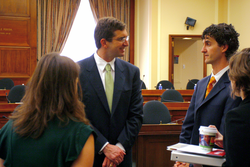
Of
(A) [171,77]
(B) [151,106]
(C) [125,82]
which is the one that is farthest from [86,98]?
(A) [171,77]

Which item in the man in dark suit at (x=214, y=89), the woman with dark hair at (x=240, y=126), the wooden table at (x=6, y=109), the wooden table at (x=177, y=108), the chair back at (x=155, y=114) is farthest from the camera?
the wooden table at (x=177, y=108)

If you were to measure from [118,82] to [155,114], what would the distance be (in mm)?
2009

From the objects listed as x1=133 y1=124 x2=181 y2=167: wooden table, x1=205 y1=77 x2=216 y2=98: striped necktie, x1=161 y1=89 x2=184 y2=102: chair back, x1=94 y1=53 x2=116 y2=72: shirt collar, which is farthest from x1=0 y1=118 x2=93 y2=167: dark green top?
x1=161 y1=89 x2=184 y2=102: chair back

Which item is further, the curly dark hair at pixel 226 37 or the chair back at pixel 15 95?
the chair back at pixel 15 95

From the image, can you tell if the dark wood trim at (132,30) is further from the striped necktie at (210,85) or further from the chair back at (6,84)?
the striped necktie at (210,85)

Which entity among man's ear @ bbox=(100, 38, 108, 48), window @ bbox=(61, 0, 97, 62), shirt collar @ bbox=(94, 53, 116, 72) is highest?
window @ bbox=(61, 0, 97, 62)

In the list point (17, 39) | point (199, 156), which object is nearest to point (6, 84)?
point (17, 39)

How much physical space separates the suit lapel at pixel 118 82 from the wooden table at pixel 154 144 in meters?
1.14

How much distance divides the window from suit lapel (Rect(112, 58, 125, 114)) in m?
7.75

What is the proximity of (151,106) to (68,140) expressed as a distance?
2.78 metres

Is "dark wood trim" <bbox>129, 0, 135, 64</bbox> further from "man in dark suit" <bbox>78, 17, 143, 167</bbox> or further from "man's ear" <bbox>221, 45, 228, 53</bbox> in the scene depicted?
"man's ear" <bbox>221, 45, 228, 53</bbox>

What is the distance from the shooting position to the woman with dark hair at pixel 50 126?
3.52ft

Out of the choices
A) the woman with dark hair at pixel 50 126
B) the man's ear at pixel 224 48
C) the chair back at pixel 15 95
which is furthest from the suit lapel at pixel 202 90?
the chair back at pixel 15 95

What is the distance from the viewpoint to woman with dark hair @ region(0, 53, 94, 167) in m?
1.07
